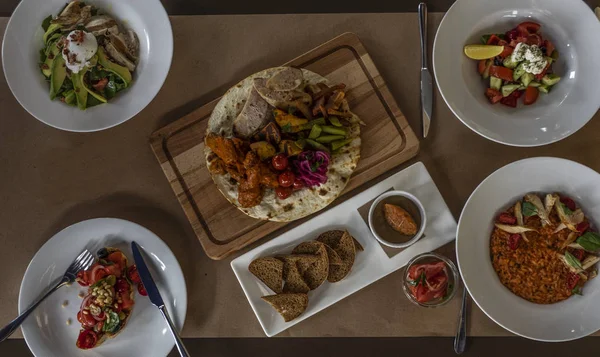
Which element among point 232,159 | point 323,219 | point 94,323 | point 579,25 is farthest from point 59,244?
point 579,25

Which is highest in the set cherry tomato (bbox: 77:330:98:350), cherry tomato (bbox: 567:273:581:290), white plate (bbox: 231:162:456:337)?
cherry tomato (bbox: 77:330:98:350)

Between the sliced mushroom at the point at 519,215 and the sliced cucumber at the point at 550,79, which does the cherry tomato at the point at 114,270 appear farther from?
the sliced cucumber at the point at 550,79

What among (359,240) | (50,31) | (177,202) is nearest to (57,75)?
(50,31)

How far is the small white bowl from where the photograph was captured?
2643 mm

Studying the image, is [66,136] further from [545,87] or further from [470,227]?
[545,87]

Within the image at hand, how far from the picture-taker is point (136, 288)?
2.71m

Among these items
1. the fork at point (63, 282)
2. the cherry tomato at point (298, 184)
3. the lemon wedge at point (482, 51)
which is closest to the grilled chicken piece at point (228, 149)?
the cherry tomato at point (298, 184)

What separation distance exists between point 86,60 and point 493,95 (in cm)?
208

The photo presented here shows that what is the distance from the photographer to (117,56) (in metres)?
2.65

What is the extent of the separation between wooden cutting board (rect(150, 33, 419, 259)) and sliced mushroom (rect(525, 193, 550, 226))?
24.2 inches

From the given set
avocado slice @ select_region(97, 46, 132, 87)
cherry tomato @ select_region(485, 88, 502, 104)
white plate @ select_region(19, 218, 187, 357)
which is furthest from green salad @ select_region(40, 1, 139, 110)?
cherry tomato @ select_region(485, 88, 502, 104)

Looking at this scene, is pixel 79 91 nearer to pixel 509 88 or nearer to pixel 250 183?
pixel 250 183

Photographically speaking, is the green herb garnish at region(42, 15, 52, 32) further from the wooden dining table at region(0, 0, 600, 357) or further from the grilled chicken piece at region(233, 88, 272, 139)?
the grilled chicken piece at region(233, 88, 272, 139)

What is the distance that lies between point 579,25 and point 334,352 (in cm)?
211
